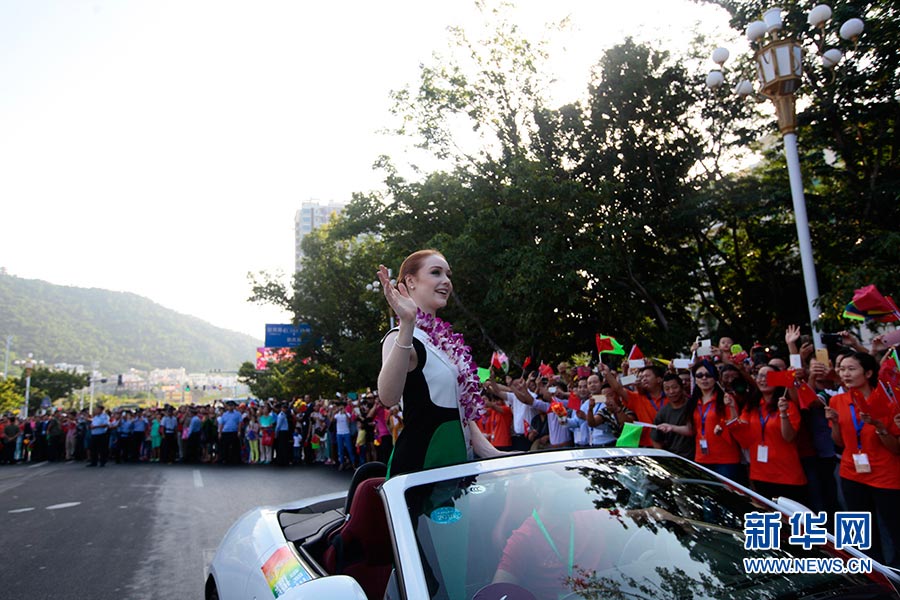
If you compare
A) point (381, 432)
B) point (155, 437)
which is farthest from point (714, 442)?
point (155, 437)

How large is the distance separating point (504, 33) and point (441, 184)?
5.98 metres

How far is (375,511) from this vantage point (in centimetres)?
279

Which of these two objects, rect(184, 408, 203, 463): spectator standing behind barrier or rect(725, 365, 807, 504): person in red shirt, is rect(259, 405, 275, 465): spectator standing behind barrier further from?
rect(725, 365, 807, 504): person in red shirt

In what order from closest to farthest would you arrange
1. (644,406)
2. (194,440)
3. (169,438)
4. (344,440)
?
(644,406)
(344,440)
(194,440)
(169,438)

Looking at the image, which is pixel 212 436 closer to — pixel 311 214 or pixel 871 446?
pixel 871 446

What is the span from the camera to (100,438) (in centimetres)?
1977

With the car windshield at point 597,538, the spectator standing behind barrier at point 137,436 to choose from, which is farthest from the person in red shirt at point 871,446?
the spectator standing behind barrier at point 137,436

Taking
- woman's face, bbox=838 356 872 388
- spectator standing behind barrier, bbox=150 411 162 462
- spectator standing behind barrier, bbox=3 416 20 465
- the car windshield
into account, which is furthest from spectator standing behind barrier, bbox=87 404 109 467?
the car windshield

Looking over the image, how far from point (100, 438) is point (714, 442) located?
19215 mm

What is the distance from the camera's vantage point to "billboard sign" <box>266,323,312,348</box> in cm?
3622

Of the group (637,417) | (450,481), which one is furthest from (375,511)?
(637,417)

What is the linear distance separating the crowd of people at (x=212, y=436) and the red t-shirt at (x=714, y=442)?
387 inches

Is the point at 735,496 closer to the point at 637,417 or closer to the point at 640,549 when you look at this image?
the point at 640,549

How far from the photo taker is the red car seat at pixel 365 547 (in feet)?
8.83
